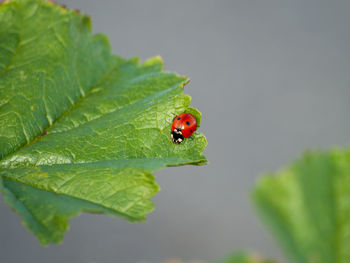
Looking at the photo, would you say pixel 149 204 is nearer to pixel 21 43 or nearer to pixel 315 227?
pixel 21 43

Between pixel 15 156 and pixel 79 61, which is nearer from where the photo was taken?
pixel 15 156

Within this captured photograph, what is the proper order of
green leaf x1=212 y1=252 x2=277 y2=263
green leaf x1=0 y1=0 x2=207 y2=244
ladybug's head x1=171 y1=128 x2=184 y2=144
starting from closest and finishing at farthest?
1. green leaf x1=0 y1=0 x2=207 y2=244
2. ladybug's head x1=171 y1=128 x2=184 y2=144
3. green leaf x1=212 y1=252 x2=277 y2=263

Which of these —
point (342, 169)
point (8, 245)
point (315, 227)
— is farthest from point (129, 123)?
point (8, 245)

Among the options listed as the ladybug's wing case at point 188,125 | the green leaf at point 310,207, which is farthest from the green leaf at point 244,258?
the ladybug's wing case at point 188,125

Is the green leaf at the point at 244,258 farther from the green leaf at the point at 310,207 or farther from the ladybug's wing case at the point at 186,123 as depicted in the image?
the ladybug's wing case at the point at 186,123

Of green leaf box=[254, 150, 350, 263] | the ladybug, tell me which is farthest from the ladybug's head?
green leaf box=[254, 150, 350, 263]

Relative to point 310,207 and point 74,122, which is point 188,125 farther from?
point 310,207

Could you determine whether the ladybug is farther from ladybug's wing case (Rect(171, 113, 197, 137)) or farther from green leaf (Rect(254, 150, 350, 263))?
green leaf (Rect(254, 150, 350, 263))
